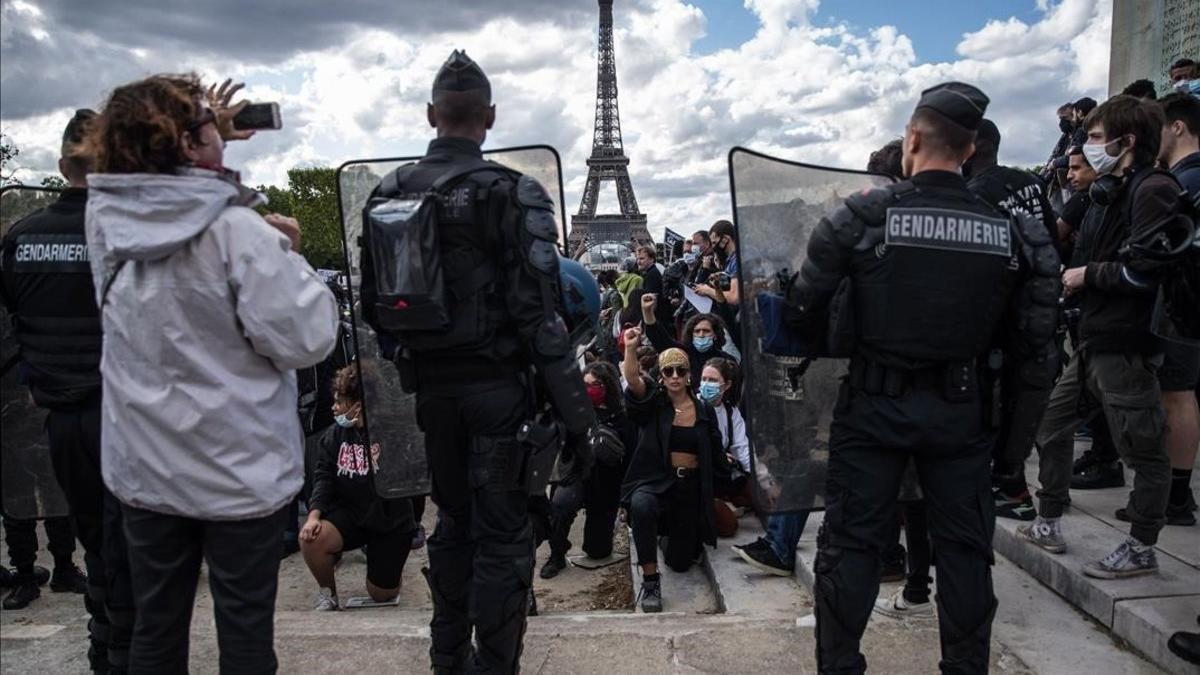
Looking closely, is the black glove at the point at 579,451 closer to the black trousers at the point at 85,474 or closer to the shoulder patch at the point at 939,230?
the shoulder patch at the point at 939,230

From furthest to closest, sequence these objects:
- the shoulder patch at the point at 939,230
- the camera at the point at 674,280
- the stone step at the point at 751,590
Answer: the camera at the point at 674,280, the stone step at the point at 751,590, the shoulder patch at the point at 939,230

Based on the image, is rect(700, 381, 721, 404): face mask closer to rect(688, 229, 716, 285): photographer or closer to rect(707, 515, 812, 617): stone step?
rect(707, 515, 812, 617): stone step

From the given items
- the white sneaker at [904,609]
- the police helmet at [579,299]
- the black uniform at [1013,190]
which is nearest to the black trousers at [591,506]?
the white sneaker at [904,609]

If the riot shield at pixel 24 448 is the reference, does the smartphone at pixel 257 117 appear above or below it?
above

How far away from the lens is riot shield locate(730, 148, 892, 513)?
330 cm

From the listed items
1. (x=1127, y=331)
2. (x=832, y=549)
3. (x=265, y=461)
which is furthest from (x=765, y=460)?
(x=265, y=461)

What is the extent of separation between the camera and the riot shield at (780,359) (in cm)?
330

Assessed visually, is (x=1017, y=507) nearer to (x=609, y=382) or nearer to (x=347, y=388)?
(x=609, y=382)

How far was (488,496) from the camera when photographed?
292 cm

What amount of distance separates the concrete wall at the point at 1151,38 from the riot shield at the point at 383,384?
6117mm

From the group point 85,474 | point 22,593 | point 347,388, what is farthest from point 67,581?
point 85,474

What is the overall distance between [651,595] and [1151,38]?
6.42 m

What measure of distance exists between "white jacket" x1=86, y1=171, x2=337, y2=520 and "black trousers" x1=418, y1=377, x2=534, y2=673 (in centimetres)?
73

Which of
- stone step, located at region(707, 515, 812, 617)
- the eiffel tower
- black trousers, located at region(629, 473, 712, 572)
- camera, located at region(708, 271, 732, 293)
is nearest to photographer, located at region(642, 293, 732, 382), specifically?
camera, located at region(708, 271, 732, 293)
